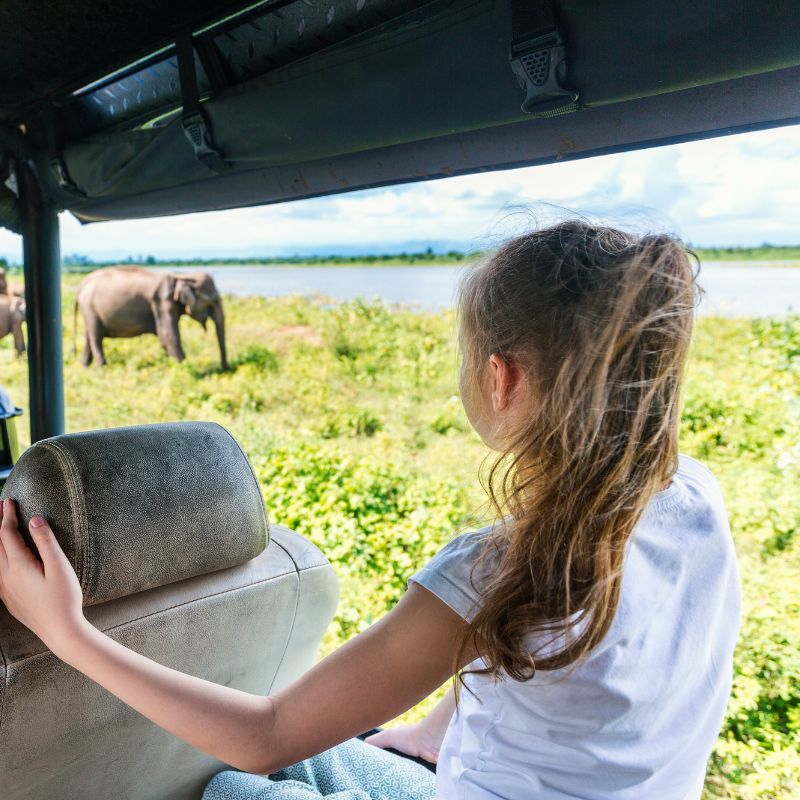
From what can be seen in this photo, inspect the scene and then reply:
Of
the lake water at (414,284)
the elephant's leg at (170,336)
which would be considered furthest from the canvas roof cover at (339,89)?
the elephant's leg at (170,336)

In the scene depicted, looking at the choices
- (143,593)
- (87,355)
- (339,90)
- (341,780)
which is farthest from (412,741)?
(87,355)

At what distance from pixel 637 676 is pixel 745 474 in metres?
2.82

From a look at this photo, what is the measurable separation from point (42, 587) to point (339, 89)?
0.95 m

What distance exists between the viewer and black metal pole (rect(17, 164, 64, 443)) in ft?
7.65

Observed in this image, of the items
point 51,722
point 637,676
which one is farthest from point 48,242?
point 637,676

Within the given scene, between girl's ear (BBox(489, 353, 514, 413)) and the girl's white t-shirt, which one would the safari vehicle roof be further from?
the girl's white t-shirt

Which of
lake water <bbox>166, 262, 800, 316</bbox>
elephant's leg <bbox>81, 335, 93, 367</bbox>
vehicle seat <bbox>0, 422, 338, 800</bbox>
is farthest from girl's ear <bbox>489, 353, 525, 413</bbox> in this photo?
elephant's leg <bbox>81, 335, 93, 367</bbox>

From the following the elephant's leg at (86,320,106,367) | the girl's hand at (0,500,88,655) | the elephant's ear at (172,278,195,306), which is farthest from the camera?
the elephant's leg at (86,320,106,367)

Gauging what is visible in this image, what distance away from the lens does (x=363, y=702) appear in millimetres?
876

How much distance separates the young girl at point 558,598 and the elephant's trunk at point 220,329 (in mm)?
5600

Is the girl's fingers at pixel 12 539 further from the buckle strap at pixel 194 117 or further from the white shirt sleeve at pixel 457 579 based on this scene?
the buckle strap at pixel 194 117

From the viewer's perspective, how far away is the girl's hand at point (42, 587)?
96cm

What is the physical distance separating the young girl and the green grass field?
0.14 meters

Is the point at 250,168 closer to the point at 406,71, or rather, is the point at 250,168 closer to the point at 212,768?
the point at 406,71
